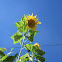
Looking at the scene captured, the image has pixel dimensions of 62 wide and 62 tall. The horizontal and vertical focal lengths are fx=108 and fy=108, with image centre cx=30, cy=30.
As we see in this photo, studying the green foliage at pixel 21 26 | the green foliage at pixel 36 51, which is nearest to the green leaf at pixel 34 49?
the green foliage at pixel 36 51

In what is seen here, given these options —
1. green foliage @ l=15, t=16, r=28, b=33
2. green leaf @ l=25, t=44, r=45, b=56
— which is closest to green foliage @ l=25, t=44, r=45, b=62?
green leaf @ l=25, t=44, r=45, b=56

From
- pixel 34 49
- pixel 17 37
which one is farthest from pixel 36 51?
pixel 17 37

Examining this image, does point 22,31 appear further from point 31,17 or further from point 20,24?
point 31,17

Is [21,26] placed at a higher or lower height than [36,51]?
higher

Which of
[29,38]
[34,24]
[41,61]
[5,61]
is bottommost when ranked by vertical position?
[5,61]

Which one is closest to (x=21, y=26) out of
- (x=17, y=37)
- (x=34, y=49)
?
(x=17, y=37)

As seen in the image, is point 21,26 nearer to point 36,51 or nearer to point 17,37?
point 17,37

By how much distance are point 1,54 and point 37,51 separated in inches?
10.8

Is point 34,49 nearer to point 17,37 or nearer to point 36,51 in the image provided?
point 36,51

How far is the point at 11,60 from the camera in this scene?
74 centimetres

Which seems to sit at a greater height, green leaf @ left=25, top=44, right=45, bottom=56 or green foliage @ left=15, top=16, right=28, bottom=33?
green foliage @ left=15, top=16, right=28, bottom=33

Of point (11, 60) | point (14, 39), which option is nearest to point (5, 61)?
point (11, 60)

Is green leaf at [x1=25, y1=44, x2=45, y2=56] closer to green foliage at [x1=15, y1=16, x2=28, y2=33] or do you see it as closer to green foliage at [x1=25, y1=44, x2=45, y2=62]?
green foliage at [x1=25, y1=44, x2=45, y2=62]

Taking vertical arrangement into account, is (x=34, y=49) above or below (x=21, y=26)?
below
